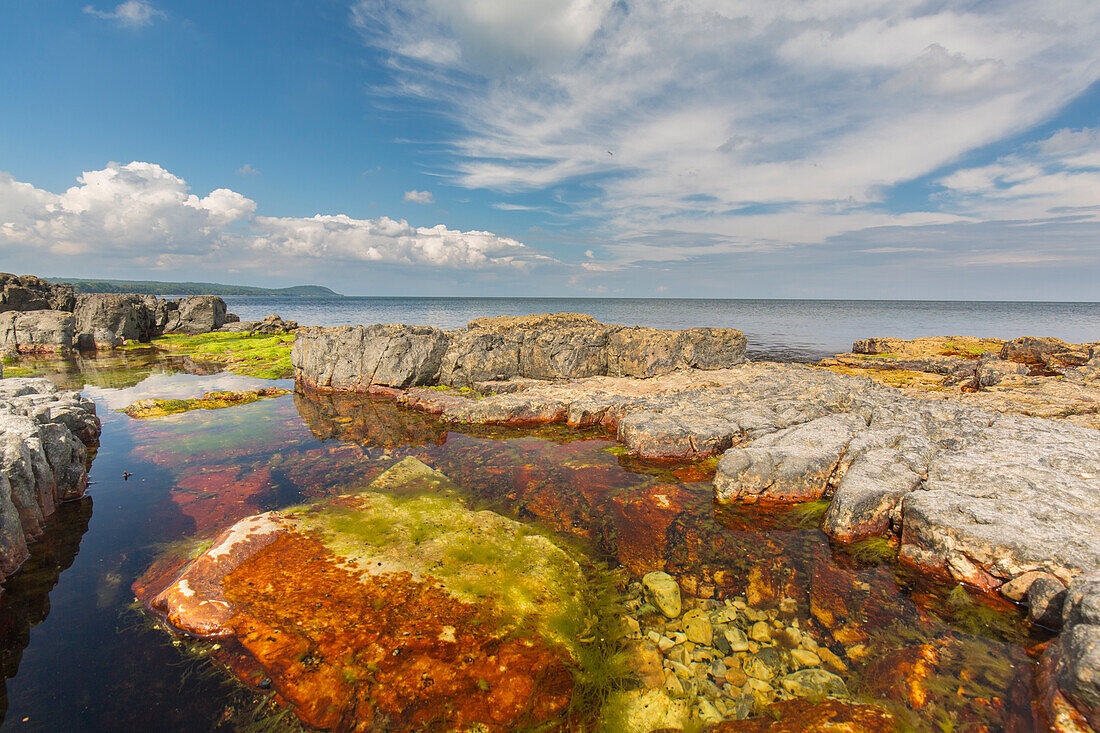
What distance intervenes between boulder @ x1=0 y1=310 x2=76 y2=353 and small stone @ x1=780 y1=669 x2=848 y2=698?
50388mm

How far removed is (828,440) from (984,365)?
21.0 metres

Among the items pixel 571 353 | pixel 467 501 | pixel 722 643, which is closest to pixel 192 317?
pixel 571 353

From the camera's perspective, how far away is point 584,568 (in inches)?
296

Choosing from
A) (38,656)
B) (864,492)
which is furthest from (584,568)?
(38,656)

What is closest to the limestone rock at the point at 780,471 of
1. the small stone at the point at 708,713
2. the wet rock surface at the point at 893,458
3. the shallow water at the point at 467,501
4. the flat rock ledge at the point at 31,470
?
the wet rock surface at the point at 893,458

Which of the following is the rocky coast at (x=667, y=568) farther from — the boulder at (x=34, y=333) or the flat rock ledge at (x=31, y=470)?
the boulder at (x=34, y=333)

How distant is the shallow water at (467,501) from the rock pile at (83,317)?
3031 centimetres

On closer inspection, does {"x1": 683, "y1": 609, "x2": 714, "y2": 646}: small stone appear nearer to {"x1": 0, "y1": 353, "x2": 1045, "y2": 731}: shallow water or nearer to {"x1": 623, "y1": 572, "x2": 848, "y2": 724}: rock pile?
{"x1": 623, "y1": 572, "x2": 848, "y2": 724}: rock pile

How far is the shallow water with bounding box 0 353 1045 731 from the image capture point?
4.94 m

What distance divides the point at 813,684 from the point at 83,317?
56600 millimetres

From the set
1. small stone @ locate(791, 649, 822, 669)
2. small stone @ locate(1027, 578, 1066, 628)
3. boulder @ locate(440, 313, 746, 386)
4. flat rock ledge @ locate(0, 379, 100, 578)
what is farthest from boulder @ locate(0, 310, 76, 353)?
small stone @ locate(1027, 578, 1066, 628)

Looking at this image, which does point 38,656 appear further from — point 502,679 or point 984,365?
point 984,365

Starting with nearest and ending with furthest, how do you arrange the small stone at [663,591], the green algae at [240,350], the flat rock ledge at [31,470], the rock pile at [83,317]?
the small stone at [663,591] → the flat rock ledge at [31,470] → the green algae at [240,350] → the rock pile at [83,317]

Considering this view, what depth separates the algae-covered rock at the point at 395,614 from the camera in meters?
4.77
